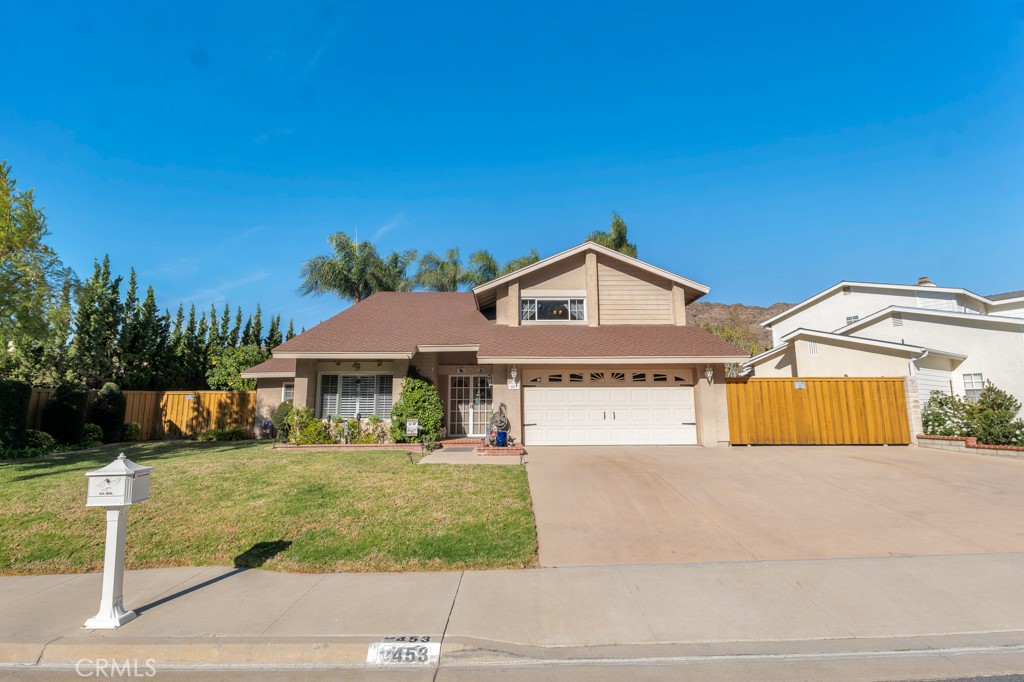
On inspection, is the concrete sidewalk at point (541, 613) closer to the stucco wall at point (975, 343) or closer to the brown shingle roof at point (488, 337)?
the brown shingle roof at point (488, 337)

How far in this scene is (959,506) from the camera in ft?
25.1

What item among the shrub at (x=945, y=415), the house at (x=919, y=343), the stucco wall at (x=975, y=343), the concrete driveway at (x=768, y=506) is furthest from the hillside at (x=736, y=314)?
the concrete driveway at (x=768, y=506)

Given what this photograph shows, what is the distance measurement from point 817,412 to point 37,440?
24.8m

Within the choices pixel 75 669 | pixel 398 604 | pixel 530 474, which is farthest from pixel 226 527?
pixel 530 474

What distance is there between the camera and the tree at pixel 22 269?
14445mm

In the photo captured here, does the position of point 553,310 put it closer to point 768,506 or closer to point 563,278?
point 563,278

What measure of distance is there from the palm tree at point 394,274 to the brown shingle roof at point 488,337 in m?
13.7

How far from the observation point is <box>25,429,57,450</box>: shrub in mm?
14469

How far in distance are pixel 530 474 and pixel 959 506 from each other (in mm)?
7441

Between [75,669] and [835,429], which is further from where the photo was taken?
[835,429]

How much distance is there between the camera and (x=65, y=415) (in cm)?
1570

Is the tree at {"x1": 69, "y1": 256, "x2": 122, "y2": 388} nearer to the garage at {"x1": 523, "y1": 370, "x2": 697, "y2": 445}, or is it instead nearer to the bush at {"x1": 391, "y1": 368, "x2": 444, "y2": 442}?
the bush at {"x1": 391, "y1": 368, "x2": 444, "y2": 442}

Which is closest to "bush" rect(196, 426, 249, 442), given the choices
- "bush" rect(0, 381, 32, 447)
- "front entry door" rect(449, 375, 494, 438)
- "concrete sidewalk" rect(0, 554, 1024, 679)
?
"bush" rect(0, 381, 32, 447)

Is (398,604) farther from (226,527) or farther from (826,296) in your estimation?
(826,296)
